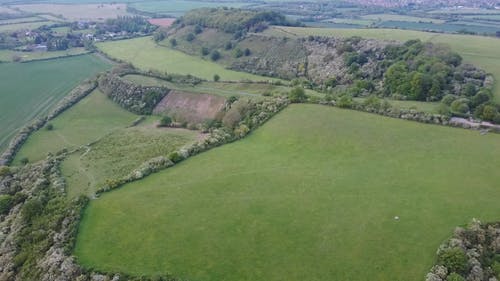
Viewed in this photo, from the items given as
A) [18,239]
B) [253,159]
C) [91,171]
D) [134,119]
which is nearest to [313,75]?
[134,119]

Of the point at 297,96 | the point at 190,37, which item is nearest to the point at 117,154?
the point at 297,96

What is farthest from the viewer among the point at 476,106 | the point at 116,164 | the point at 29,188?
the point at 476,106

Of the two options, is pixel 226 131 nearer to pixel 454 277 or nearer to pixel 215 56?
pixel 454 277

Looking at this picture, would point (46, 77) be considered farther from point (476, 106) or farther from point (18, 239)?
point (476, 106)

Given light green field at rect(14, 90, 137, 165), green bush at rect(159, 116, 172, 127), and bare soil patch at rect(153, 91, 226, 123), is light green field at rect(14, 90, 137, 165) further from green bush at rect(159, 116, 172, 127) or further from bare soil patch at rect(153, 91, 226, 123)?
green bush at rect(159, 116, 172, 127)

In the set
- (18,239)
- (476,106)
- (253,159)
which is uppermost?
(476,106)

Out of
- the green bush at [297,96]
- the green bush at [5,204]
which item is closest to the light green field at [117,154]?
the green bush at [5,204]

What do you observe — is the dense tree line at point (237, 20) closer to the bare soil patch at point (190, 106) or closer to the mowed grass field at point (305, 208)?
the bare soil patch at point (190, 106)
